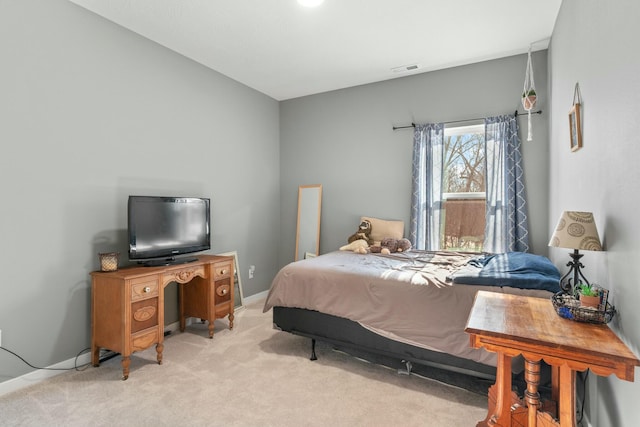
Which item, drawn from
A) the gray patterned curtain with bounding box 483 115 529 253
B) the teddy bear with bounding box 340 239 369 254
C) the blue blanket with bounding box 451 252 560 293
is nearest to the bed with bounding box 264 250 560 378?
the blue blanket with bounding box 451 252 560 293

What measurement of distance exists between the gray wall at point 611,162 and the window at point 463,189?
1.40m

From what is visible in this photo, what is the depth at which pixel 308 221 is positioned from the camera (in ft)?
14.8

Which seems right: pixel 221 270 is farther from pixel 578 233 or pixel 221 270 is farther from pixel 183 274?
pixel 578 233

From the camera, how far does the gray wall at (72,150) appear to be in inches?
85.8

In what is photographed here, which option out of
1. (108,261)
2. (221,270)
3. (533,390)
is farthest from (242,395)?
(533,390)

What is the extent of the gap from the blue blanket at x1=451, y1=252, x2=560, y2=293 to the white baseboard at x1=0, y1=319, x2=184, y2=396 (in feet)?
9.25

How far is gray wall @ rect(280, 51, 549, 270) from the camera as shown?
3.30 metres

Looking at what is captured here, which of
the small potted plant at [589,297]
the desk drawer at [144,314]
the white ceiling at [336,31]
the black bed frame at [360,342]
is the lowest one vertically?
the black bed frame at [360,342]

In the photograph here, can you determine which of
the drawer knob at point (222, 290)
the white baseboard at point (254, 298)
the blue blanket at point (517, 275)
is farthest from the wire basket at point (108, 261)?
the blue blanket at point (517, 275)

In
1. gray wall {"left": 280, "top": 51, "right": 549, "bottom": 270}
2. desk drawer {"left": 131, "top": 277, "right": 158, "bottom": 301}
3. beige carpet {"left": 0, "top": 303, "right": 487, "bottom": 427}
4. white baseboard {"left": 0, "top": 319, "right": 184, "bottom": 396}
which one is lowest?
beige carpet {"left": 0, "top": 303, "right": 487, "bottom": 427}

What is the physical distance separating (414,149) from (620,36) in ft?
8.13

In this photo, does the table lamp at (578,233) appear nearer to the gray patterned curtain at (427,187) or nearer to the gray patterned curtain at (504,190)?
the gray patterned curtain at (504,190)

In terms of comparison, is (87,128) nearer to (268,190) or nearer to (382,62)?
(268,190)

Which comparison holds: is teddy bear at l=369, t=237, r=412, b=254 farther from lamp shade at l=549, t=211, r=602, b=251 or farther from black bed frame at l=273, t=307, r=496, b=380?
lamp shade at l=549, t=211, r=602, b=251
